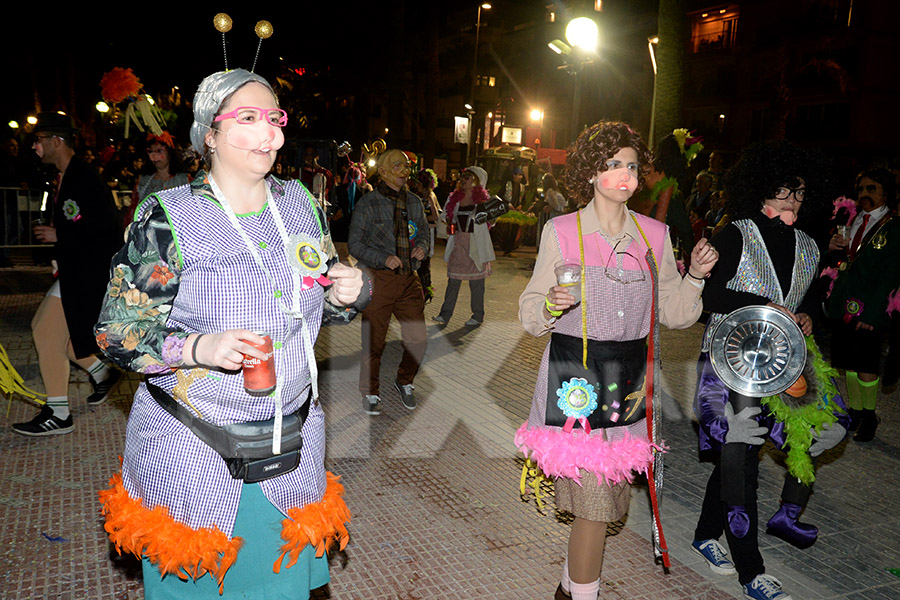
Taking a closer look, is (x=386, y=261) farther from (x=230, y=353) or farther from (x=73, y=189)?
(x=230, y=353)

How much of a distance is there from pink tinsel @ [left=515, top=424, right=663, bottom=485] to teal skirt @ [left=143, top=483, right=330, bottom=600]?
44.6 inches

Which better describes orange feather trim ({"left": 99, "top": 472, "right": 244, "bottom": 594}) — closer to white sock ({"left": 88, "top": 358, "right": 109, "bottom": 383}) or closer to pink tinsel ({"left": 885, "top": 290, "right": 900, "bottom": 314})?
white sock ({"left": 88, "top": 358, "right": 109, "bottom": 383})

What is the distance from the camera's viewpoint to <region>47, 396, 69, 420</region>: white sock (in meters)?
5.22

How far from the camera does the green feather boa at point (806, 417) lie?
356cm

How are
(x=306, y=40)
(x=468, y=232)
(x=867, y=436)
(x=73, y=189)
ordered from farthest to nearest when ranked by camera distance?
(x=306, y=40), (x=468, y=232), (x=867, y=436), (x=73, y=189)

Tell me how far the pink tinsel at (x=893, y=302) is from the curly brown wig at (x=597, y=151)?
3.76 m

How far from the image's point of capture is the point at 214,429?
81.0 inches

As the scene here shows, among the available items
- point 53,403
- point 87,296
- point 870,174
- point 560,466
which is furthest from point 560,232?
point 870,174

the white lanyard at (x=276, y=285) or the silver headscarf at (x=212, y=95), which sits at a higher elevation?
the silver headscarf at (x=212, y=95)

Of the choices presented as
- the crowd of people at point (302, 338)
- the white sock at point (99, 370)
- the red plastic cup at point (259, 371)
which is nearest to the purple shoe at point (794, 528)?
the crowd of people at point (302, 338)

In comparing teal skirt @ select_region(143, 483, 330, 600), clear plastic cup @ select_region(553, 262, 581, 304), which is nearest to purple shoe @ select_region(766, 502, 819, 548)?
clear plastic cup @ select_region(553, 262, 581, 304)

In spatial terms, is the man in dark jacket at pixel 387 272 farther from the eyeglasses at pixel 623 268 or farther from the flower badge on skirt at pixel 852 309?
the flower badge on skirt at pixel 852 309

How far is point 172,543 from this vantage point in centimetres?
201

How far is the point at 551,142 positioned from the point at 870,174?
147 ft
